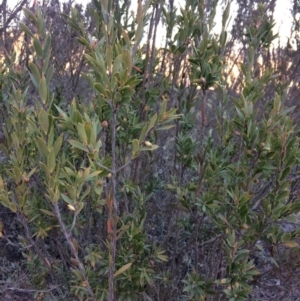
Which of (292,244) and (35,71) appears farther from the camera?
(292,244)

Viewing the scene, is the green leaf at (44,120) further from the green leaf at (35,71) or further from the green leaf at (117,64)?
the green leaf at (117,64)

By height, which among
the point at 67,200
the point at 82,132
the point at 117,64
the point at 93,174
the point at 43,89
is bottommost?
the point at 67,200

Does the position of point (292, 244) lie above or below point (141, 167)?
below

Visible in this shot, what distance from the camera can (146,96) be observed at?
9.40 feet

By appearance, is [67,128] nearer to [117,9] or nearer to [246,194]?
[246,194]

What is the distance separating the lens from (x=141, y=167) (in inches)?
124

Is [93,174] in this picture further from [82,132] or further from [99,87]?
[99,87]

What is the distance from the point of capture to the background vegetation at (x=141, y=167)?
6.56 ft

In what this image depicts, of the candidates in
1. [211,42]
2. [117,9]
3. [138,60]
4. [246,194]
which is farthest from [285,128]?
[117,9]

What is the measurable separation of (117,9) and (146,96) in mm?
582

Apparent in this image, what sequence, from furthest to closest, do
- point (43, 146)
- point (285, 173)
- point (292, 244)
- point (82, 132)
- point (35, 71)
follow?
point (292, 244) < point (285, 173) < point (35, 71) < point (43, 146) < point (82, 132)

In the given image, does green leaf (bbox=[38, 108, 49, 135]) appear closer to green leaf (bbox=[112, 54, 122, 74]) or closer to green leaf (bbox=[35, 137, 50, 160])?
green leaf (bbox=[35, 137, 50, 160])

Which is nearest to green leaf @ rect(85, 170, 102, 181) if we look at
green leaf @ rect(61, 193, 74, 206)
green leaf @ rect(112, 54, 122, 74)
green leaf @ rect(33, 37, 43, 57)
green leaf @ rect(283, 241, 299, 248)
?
green leaf @ rect(61, 193, 74, 206)

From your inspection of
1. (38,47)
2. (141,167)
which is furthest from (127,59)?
(141,167)
